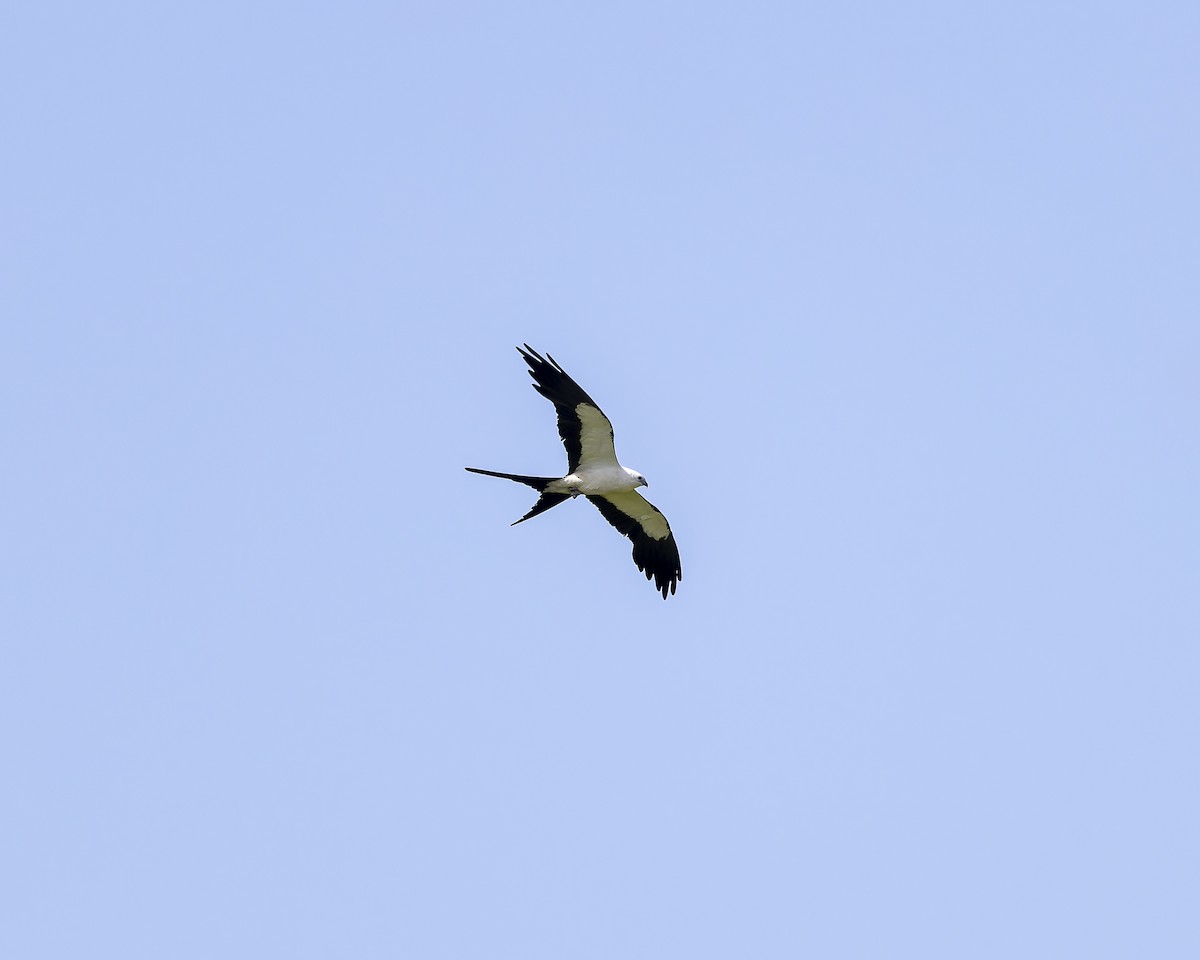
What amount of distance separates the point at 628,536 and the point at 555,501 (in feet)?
6.54

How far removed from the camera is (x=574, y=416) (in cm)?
2438

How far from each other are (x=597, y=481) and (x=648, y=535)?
2178 millimetres

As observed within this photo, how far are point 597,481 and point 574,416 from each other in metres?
1.11

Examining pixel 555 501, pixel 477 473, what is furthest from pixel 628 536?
pixel 477 473

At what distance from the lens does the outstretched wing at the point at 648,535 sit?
2645 cm

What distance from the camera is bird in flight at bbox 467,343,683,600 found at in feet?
79.4

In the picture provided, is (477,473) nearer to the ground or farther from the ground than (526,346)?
nearer to the ground

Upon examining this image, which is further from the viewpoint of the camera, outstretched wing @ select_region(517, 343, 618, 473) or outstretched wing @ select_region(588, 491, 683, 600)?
outstretched wing @ select_region(588, 491, 683, 600)

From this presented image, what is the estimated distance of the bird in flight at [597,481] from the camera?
79.4 feet

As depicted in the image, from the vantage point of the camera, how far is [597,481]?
25.0 metres

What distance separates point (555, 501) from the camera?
2531cm

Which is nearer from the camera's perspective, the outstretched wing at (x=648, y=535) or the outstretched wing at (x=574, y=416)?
the outstretched wing at (x=574, y=416)

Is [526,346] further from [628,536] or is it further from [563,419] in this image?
[628,536]

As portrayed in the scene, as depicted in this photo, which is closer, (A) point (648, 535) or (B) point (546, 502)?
(B) point (546, 502)
